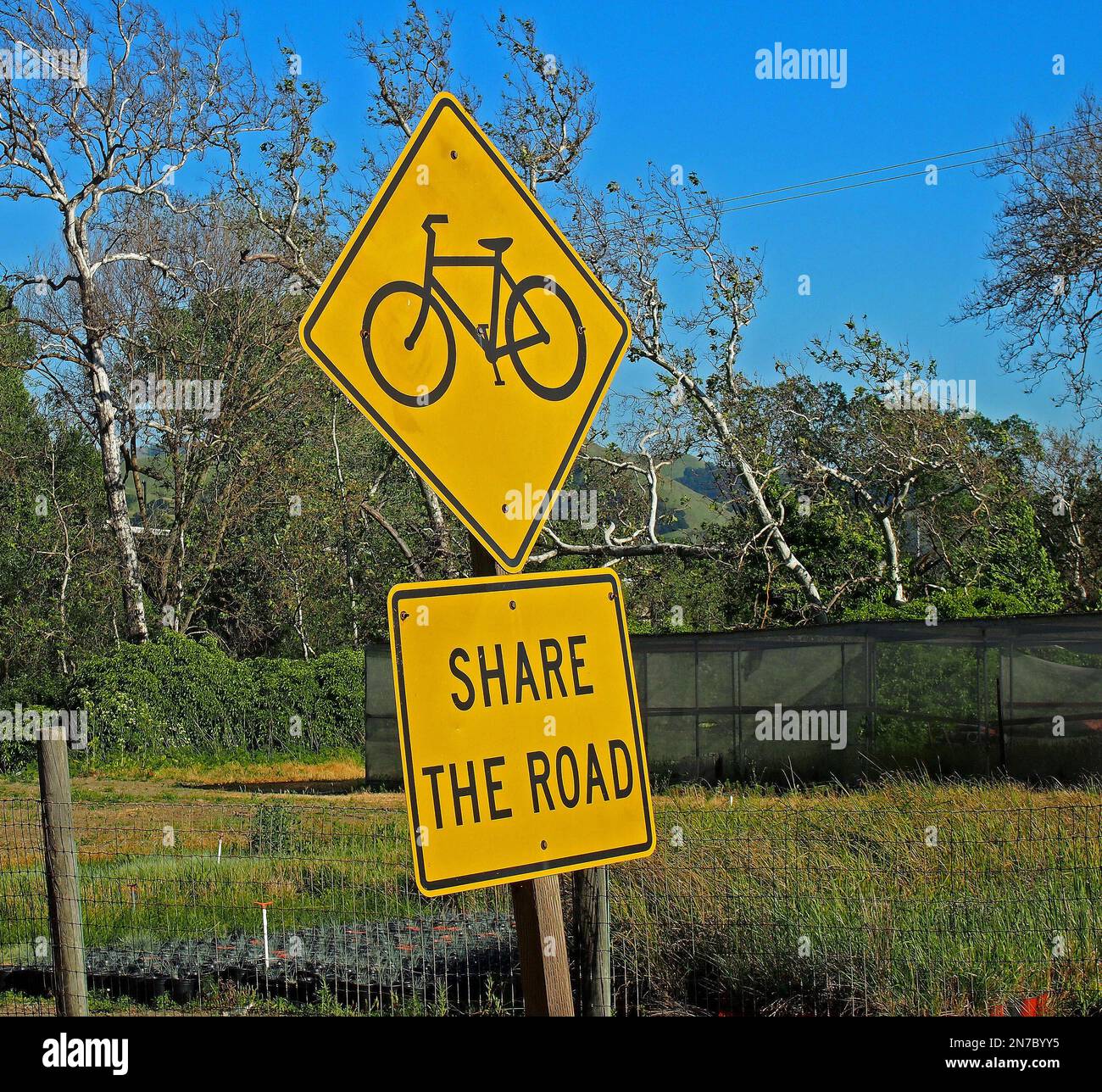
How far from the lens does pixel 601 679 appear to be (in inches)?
116

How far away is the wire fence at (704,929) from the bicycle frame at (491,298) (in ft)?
12.0

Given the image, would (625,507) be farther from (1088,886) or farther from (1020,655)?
(1088,886)

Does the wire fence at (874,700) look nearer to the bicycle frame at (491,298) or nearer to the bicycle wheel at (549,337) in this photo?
the bicycle wheel at (549,337)

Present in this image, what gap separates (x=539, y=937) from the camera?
287 centimetres

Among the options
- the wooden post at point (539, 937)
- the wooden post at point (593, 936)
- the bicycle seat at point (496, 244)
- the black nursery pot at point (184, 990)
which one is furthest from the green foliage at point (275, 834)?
the bicycle seat at point (496, 244)

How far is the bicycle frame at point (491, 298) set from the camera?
2943 millimetres

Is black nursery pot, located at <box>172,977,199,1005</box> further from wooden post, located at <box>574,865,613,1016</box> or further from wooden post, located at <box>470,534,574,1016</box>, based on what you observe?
wooden post, located at <box>470,534,574,1016</box>

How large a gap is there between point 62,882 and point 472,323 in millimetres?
4337

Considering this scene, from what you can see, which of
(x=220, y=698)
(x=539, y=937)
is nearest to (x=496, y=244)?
(x=539, y=937)

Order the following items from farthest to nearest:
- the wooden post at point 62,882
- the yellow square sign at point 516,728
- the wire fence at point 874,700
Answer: the wire fence at point 874,700
the wooden post at point 62,882
the yellow square sign at point 516,728

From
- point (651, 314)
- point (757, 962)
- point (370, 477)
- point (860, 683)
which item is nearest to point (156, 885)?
point (757, 962)

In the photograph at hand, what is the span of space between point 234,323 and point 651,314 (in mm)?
12810

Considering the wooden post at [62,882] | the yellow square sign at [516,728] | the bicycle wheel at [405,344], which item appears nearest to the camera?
the yellow square sign at [516,728]

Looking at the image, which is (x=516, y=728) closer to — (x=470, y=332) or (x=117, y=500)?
(x=470, y=332)
